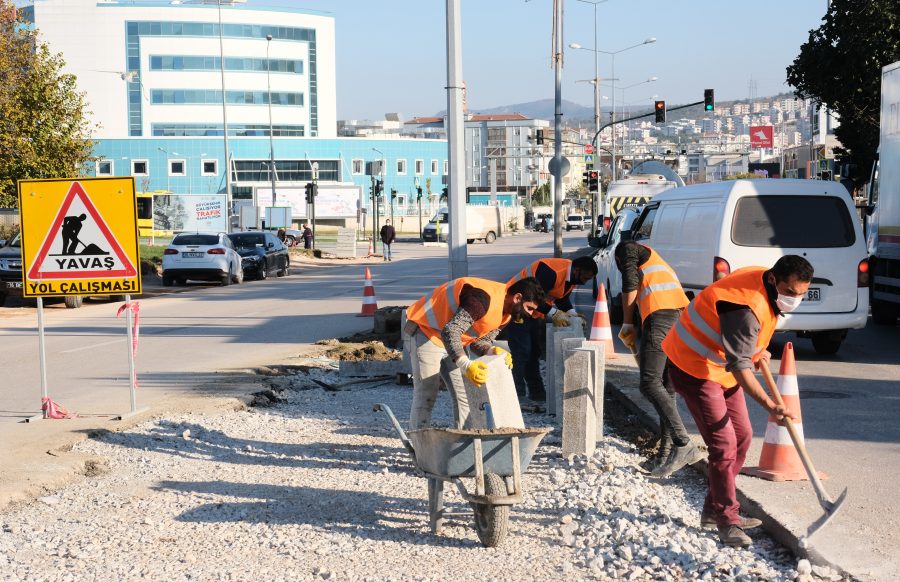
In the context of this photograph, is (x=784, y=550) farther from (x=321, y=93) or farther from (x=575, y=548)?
(x=321, y=93)

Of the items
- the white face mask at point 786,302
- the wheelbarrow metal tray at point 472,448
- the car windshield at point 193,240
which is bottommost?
the wheelbarrow metal tray at point 472,448

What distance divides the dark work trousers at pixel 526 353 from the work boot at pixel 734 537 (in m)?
4.63

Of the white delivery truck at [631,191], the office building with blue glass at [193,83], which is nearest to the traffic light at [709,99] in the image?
the white delivery truck at [631,191]

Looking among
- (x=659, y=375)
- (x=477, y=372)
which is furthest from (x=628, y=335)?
(x=477, y=372)

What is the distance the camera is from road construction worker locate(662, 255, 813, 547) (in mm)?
5836

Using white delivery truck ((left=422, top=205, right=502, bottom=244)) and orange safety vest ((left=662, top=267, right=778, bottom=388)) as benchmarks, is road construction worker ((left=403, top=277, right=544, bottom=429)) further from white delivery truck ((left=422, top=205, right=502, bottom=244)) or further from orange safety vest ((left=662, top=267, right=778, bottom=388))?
white delivery truck ((left=422, top=205, right=502, bottom=244))

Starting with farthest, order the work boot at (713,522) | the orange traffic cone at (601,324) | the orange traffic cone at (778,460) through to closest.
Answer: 1. the orange traffic cone at (601,324)
2. the orange traffic cone at (778,460)
3. the work boot at (713,522)

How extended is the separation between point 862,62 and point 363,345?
1767cm

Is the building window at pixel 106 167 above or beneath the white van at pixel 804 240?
above

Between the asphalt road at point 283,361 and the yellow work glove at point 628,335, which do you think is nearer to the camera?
the asphalt road at point 283,361

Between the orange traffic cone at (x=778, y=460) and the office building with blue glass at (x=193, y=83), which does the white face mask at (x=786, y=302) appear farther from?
the office building with blue glass at (x=193, y=83)

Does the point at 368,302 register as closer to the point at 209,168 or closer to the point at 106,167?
the point at 106,167

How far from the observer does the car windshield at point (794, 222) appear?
13.8 m

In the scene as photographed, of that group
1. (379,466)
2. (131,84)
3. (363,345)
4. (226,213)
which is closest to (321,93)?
(131,84)
